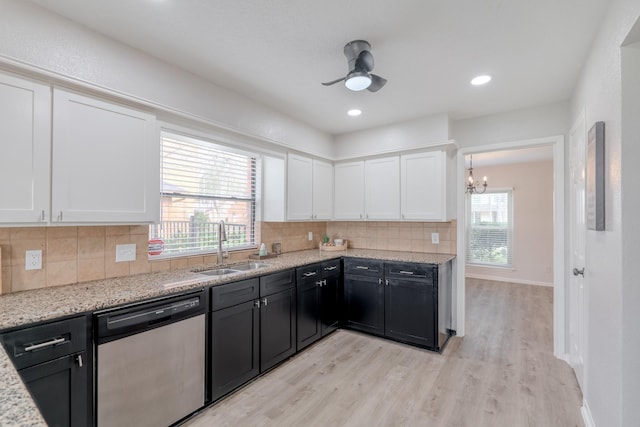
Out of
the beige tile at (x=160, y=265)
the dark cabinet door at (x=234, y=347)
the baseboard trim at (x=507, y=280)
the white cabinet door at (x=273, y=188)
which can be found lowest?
the baseboard trim at (x=507, y=280)

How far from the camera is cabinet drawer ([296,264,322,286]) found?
9.97 feet

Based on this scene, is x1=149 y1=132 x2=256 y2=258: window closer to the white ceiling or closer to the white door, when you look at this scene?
the white ceiling

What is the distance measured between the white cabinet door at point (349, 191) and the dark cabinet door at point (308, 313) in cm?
120

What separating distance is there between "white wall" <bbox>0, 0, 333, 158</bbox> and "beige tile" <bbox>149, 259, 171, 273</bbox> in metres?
1.24

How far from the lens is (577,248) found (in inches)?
107

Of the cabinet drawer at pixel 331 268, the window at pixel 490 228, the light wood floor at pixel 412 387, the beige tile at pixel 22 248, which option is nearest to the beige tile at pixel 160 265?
the beige tile at pixel 22 248

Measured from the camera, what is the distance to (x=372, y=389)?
246 cm

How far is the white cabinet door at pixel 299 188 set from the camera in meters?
3.56

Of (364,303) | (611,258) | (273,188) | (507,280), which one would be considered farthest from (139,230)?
(507,280)

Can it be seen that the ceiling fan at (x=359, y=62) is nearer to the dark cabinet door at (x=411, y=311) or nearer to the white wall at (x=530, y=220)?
the dark cabinet door at (x=411, y=311)

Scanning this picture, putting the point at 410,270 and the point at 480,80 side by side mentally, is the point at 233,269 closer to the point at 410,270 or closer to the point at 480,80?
the point at 410,270

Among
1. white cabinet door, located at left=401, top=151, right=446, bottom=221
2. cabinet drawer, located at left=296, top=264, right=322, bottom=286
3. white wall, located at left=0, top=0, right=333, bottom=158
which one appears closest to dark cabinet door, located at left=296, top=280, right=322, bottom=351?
cabinet drawer, located at left=296, top=264, right=322, bottom=286

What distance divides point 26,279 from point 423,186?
11.5ft

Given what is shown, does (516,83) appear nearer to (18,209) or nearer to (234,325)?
(234,325)
